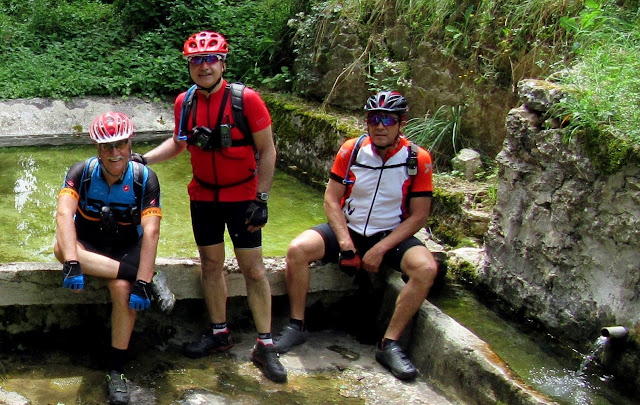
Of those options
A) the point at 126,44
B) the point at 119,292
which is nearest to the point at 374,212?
the point at 119,292

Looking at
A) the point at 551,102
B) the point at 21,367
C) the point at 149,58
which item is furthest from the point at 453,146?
the point at 149,58

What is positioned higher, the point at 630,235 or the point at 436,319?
the point at 630,235

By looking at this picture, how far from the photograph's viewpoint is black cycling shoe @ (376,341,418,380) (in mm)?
4789

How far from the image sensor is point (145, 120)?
10289mm

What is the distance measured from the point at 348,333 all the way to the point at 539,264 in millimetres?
1371

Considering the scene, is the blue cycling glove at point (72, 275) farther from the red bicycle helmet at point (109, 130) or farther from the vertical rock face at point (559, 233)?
the vertical rock face at point (559, 233)

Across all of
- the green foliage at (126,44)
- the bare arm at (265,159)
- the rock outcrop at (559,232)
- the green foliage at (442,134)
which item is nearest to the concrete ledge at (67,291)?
the bare arm at (265,159)

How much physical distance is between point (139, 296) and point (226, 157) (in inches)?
36.5

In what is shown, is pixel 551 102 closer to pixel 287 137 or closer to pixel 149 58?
pixel 287 137

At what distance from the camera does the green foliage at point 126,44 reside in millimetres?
10516

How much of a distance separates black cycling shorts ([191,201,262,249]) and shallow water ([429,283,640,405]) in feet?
4.62

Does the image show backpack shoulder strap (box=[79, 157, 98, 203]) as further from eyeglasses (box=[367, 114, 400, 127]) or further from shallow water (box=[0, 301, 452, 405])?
eyeglasses (box=[367, 114, 400, 127])

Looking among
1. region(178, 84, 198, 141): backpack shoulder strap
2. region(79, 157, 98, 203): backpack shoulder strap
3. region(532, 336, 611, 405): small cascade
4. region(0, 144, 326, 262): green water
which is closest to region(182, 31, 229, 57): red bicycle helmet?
region(178, 84, 198, 141): backpack shoulder strap

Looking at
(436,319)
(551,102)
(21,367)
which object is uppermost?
(551,102)
